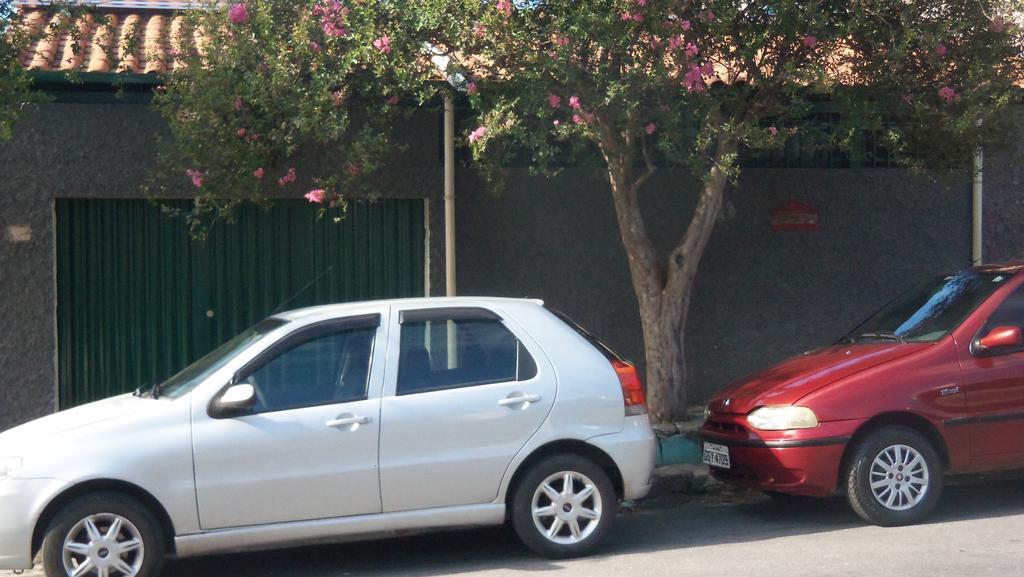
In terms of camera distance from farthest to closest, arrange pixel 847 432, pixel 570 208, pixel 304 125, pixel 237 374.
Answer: pixel 570 208
pixel 304 125
pixel 847 432
pixel 237 374

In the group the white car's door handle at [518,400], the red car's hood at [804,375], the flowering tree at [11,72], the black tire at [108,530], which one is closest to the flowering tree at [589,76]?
the flowering tree at [11,72]

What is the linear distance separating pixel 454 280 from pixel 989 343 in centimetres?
493

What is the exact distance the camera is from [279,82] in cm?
843

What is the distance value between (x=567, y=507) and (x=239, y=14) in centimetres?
466

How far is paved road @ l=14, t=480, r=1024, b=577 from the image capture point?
6426mm

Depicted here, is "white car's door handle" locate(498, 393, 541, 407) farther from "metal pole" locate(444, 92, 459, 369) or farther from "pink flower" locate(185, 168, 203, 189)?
"metal pole" locate(444, 92, 459, 369)

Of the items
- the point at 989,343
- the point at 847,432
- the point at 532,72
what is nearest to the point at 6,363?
the point at 532,72

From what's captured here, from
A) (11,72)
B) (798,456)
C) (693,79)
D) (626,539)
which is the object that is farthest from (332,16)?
(798,456)

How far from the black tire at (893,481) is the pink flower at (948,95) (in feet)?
9.89

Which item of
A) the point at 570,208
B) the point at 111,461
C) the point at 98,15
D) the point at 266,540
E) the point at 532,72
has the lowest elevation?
the point at 266,540

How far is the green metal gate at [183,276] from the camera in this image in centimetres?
1027

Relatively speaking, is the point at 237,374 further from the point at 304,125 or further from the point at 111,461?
the point at 304,125

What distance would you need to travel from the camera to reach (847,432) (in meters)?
7.18

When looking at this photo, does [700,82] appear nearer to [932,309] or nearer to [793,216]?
[932,309]
